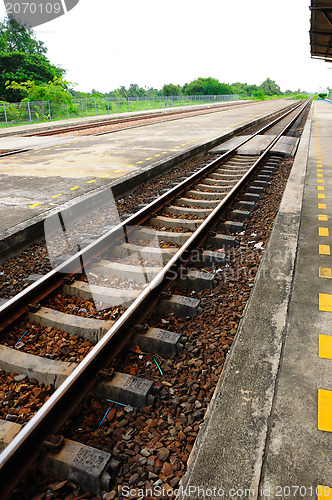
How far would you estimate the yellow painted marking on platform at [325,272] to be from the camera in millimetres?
4258

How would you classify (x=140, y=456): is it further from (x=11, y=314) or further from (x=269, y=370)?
(x=11, y=314)

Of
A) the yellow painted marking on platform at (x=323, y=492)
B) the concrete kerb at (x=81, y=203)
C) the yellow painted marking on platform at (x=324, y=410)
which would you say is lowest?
the yellow painted marking on platform at (x=323, y=492)

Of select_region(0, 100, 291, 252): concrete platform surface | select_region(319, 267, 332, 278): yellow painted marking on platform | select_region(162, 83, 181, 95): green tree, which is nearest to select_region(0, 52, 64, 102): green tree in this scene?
select_region(0, 100, 291, 252): concrete platform surface

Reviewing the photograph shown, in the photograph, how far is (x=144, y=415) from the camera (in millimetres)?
2635

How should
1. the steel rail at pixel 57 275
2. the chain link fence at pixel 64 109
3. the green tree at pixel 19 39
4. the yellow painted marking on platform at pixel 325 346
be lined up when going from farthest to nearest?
the green tree at pixel 19 39
the chain link fence at pixel 64 109
the steel rail at pixel 57 275
the yellow painted marking on platform at pixel 325 346

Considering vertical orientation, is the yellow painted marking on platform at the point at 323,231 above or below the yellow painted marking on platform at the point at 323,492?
above

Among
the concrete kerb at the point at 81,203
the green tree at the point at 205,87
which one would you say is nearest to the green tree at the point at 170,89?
the green tree at the point at 205,87

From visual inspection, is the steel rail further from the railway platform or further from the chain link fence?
the chain link fence

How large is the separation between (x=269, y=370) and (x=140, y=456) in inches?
46.0

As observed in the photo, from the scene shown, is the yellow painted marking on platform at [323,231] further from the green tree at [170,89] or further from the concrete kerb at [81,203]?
the green tree at [170,89]

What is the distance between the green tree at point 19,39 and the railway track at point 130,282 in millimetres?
57577

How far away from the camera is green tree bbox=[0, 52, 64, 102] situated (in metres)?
40.7

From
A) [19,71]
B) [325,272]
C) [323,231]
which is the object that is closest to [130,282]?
[325,272]

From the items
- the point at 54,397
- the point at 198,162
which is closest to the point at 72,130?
the point at 198,162
